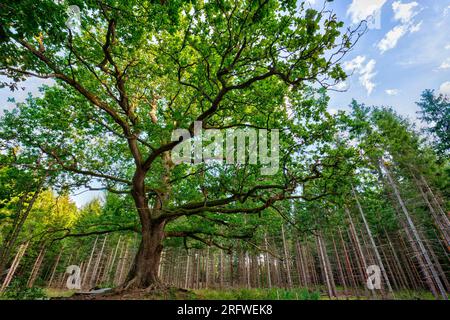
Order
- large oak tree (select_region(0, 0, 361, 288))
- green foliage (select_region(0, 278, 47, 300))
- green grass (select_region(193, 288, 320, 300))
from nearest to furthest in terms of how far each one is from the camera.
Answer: large oak tree (select_region(0, 0, 361, 288)) → green foliage (select_region(0, 278, 47, 300)) → green grass (select_region(193, 288, 320, 300))

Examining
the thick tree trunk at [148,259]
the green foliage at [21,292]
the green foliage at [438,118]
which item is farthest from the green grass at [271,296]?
the green foliage at [438,118]

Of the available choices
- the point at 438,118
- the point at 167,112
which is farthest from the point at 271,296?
the point at 438,118

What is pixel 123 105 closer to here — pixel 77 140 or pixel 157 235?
pixel 77 140

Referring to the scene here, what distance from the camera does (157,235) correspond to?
10656mm

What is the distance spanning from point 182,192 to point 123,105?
5482mm

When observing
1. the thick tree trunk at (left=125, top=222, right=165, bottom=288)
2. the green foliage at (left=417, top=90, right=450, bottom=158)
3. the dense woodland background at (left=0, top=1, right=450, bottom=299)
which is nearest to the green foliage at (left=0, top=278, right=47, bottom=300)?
the dense woodland background at (left=0, top=1, right=450, bottom=299)

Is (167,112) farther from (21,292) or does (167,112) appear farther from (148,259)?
(21,292)

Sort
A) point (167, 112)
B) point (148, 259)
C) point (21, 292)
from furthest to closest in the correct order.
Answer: point (148, 259) → point (21, 292) → point (167, 112)

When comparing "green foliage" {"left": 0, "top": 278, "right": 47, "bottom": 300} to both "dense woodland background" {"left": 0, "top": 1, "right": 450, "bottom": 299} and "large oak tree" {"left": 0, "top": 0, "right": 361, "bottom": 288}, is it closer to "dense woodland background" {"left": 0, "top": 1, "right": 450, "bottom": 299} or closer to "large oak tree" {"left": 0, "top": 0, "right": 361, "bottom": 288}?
"dense woodland background" {"left": 0, "top": 1, "right": 450, "bottom": 299}

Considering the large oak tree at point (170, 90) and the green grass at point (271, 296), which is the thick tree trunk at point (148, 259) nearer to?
the large oak tree at point (170, 90)

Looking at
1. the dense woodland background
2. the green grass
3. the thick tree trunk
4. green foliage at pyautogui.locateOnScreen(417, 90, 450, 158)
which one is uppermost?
green foliage at pyautogui.locateOnScreen(417, 90, 450, 158)

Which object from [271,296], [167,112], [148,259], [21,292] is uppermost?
[167,112]

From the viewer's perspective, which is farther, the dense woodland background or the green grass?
the green grass

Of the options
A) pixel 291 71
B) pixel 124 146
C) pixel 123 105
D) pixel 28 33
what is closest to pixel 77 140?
pixel 124 146
